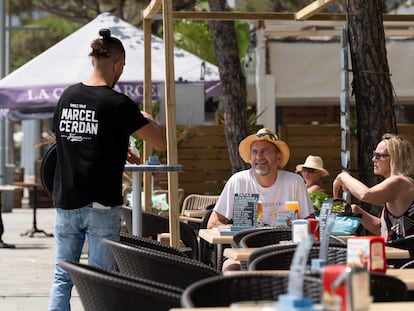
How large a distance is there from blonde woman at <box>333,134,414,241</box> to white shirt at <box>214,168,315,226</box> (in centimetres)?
70

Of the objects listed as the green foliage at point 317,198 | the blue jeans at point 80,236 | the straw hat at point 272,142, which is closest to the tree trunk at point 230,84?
the green foliage at point 317,198

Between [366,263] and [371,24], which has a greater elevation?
[371,24]

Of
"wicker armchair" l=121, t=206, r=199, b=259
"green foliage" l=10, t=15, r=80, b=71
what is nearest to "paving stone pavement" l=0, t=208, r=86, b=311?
"wicker armchair" l=121, t=206, r=199, b=259

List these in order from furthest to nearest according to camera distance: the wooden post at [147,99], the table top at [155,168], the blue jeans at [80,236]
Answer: the wooden post at [147,99] → the table top at [155,168] → the blue jeans at [80,236]

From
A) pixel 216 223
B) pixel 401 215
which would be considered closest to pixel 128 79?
pixel 216 223

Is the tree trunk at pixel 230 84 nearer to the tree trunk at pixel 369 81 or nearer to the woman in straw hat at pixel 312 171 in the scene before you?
the woman in straw hat at pixel 312 171

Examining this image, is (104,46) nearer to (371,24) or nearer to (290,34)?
(371,24)

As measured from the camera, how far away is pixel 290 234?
694 cm

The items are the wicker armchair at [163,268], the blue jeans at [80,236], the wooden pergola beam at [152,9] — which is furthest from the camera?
the wooden pergola beam at [152,9]

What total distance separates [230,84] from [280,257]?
9.39m

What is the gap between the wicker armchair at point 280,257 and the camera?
5430 mm

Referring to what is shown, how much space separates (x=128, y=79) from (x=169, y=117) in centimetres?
604

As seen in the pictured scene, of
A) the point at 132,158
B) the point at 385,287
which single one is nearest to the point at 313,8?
the point at 132,158

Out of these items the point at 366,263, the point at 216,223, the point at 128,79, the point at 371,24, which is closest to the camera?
the point at 366,263
